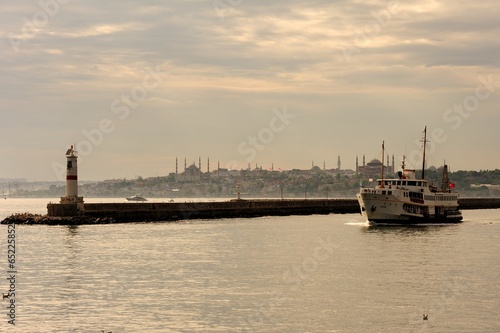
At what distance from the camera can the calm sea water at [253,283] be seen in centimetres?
3375

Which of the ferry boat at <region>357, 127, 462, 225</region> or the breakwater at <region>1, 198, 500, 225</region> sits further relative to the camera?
the ferry boat at <region>357, 127, 462, 225</region>

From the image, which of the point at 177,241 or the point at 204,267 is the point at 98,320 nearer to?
the point at 204,267

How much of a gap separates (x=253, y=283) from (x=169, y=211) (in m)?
60.2

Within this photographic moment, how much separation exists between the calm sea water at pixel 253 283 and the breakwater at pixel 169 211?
1271 centimetres

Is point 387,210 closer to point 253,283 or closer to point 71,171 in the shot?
point 71,171

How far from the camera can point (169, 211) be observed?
339 feet

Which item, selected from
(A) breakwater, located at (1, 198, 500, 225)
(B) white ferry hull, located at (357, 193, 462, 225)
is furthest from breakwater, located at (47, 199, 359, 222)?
(B) white ferry hull, located at (357, 193, 462, 225)

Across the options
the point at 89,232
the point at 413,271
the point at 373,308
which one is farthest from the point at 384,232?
the point at 373,308

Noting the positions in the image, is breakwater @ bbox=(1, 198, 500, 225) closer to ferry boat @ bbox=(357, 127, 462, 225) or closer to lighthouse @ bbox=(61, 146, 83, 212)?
lighthouse @ bbox=(61, 146, 83, 212)

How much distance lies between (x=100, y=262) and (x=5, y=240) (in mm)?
25460

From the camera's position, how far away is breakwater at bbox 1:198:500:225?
89.1 meters

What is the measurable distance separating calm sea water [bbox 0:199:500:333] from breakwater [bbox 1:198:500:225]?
12.7 m

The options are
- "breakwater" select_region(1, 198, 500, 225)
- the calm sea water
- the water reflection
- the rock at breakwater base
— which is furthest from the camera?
"breakwater" select_region(1, 198, 500, 225)

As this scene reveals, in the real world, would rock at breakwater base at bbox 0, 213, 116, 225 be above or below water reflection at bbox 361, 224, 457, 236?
above
